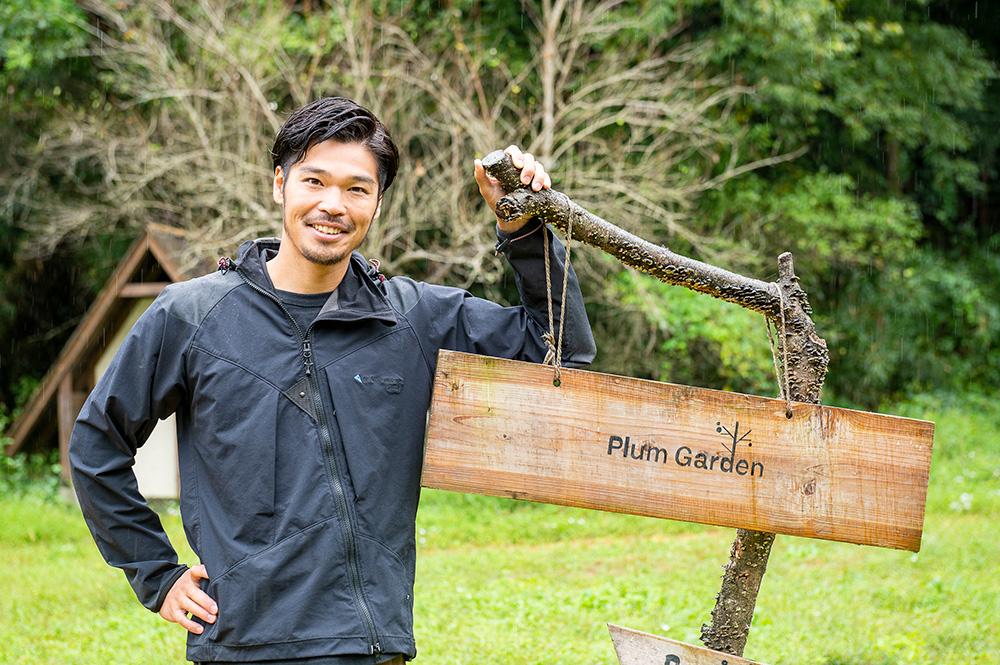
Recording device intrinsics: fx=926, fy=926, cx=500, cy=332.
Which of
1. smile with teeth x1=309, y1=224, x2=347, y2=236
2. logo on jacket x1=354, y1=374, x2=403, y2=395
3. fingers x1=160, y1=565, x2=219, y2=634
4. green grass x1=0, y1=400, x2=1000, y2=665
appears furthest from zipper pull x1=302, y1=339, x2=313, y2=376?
green grass x1=0, y1=400, x2=1000, y2=665

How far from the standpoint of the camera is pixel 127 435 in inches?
89.9

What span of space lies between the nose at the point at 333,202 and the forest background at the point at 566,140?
663cm

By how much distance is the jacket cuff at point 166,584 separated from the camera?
222 cm

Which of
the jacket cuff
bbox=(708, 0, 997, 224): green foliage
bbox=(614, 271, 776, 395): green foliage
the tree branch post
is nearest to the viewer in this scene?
the jacket cuff

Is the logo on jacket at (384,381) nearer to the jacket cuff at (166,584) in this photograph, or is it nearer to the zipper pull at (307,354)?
the zipper pull at (307,354)

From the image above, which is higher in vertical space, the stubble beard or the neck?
the stubble beard

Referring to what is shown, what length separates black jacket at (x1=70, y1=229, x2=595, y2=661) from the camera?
211 centimetres

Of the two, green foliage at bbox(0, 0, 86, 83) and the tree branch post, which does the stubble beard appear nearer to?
the tree branch post

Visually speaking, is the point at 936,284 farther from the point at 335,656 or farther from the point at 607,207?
the point at 335,656

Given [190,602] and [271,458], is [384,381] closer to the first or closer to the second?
[271,458]

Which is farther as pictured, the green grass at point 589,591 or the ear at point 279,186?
the green grass at point 589,591

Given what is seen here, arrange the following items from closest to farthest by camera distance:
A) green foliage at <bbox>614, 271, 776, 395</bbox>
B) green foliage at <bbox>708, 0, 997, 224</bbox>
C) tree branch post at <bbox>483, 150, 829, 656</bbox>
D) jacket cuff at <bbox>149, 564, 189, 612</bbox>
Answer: jacket cuff at <bbox>149, 564, 189, 612</bbox> → tree branch post at <bbox>483, 150, 829, 656</bbox> → green foliage at <bbox>614, 271, 776, 395</bbox> → green foliage at <bbox>708, 0, 997, 224</bbox>

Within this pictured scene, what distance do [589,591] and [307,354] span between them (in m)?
4.19

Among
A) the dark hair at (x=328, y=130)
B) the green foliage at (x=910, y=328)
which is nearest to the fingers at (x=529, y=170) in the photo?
the dark hair at (x=328, y=130)
